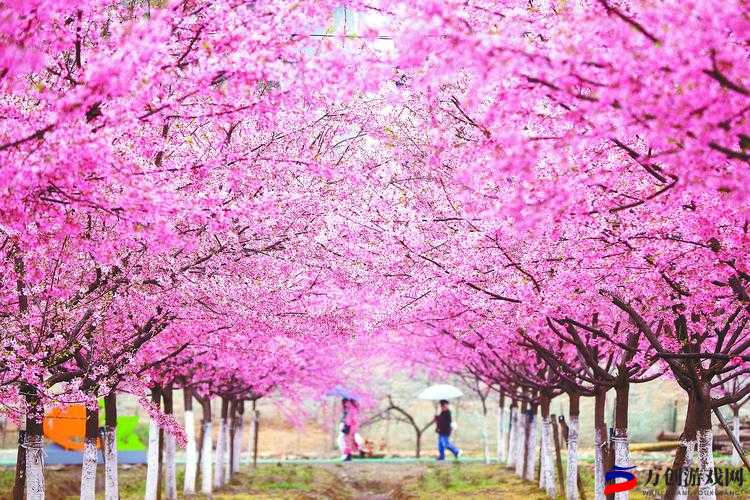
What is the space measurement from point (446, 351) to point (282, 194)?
1453 centimetres

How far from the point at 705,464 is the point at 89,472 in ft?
25.9

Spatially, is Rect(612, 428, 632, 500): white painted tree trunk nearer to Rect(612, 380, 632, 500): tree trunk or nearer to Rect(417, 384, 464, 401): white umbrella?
Rect(612, 380, 632, 500): tree trunk

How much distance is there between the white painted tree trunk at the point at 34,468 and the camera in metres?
9.69

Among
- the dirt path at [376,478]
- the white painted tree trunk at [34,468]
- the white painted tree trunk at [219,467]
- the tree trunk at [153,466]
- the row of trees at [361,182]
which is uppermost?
the row of trees at [361,182]

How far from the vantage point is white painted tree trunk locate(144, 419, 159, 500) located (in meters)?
15.1

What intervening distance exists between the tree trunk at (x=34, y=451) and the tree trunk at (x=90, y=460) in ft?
5.47

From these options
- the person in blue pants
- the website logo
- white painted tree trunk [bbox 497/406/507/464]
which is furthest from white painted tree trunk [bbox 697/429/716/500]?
the person in blue pants

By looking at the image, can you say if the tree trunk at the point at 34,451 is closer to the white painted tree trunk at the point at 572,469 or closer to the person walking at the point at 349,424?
the white painted tree trunk at the point at 572,469

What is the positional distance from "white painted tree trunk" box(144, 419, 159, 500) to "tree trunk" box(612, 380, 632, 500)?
7719 millimetres

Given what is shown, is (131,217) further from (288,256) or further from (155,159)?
(288,256)

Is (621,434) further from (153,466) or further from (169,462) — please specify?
(169,462)

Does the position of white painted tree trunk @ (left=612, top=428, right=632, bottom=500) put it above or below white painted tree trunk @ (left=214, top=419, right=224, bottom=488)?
above

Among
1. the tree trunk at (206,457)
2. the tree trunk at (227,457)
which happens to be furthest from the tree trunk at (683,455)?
the tree trunk at (227,457)

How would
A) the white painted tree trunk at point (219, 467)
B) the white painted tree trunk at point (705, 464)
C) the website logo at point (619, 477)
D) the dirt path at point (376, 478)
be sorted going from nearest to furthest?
the white painted tree trunk at point (705, 464) → the website logo at point (619, 477) → the white painted tree trunk at point (219, 467) → the dirt path at point (376, 478)
